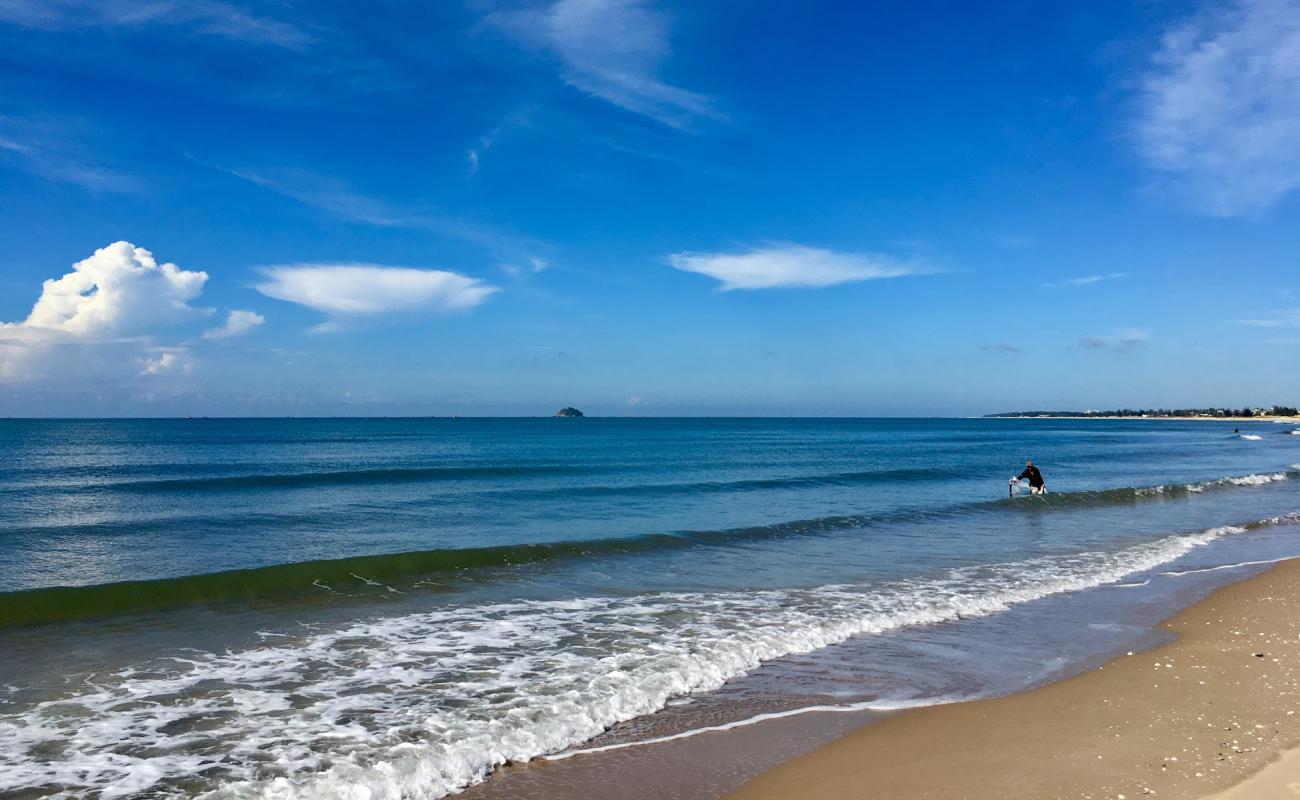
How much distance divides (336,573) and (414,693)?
7.58 metres

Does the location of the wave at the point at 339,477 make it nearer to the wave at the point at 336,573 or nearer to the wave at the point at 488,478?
the wave at the point at 488,478

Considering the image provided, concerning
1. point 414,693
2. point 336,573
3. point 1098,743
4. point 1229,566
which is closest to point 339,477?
point 336,573

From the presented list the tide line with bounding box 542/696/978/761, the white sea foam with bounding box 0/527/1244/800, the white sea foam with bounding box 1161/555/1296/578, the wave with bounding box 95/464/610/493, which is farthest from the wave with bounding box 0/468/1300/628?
the wave with bounding box 95/464/610/493

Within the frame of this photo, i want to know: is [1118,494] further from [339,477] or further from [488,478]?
[339,477]

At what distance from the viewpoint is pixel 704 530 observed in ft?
66.2

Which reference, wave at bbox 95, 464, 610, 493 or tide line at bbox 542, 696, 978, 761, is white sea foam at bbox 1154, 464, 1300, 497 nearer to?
wave at bbox 95, 464, 610, 493

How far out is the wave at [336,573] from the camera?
1209 centimetres

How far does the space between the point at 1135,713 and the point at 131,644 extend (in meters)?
11.7

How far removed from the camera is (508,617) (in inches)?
447

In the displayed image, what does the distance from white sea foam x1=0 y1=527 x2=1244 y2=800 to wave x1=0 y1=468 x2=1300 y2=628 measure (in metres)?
3.57

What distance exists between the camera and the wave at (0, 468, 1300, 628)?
Result: 1209 cm

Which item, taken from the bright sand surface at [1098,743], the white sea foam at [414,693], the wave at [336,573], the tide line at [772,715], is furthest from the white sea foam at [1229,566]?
the tide line at [772,715]

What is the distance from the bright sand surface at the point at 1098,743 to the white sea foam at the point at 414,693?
2.14 m

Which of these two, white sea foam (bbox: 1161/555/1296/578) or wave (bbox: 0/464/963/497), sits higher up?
wave (bbox: 0/464/963/497)
